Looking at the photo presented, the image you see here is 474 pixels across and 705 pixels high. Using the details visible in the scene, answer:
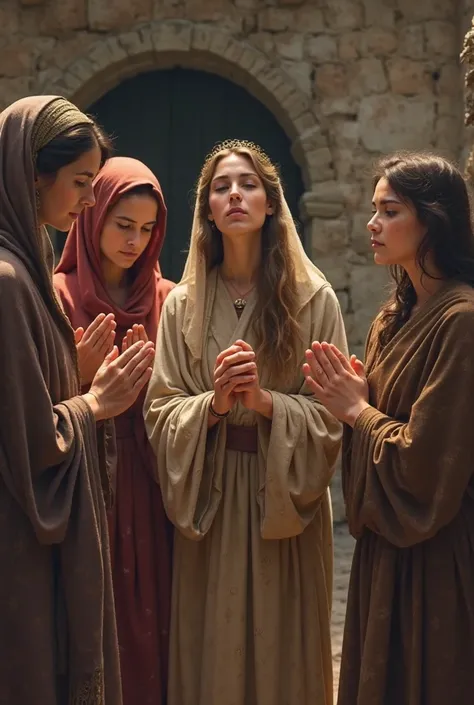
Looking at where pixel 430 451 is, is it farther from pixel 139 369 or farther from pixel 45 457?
pixel 45 457

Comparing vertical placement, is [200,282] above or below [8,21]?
below

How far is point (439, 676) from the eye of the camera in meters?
2.60

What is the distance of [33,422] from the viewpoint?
2439 millimetres

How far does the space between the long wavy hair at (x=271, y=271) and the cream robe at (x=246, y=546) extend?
3.7 inches

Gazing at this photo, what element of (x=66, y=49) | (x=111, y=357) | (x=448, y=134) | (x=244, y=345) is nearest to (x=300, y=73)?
(x=448, y=134)

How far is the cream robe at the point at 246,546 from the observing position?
122 inches

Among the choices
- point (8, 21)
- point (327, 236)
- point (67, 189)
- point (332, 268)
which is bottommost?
point (332, 268)

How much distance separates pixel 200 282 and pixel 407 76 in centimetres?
432

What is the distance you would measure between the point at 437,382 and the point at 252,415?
80 cm

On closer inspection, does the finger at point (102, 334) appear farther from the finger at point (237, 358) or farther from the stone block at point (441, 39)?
the stone block at point (441, 39)

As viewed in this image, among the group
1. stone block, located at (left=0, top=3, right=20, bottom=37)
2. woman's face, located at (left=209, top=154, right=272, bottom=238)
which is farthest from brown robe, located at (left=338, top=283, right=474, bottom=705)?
stone block, located at (left=0, top=3, right=20, bottom=37)

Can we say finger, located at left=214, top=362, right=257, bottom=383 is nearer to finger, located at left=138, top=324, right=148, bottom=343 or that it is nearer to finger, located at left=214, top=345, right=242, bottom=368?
finger, located at left=214, top=345, right=242, bottom=368

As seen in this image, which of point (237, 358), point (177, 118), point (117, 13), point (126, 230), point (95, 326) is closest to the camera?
point (237, 358)

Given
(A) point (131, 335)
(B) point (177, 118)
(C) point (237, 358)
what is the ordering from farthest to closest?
1. (B) point (177, 118)
2. (A) point (131, 335)
3. (C) point (237, 358)
